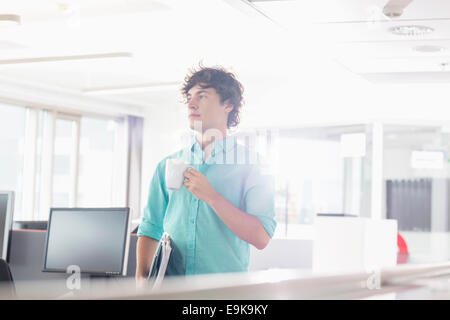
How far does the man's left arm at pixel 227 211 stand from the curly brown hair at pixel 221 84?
236mm

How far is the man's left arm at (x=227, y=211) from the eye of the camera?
1.34 meters

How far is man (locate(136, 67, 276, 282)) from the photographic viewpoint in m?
1.38

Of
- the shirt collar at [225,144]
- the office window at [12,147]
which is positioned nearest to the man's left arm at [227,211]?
the shirt collar at [225,144]

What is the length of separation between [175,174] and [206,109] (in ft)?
0.59

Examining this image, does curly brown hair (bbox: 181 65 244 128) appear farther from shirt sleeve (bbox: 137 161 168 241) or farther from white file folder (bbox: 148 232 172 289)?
white file folder (bbox: 148 232 172 289)

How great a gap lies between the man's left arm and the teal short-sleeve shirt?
39 mm

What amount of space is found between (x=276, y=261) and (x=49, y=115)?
5312 millimetres

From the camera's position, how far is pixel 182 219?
144cm

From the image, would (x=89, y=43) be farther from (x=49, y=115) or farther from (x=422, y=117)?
(x=422, y=117)

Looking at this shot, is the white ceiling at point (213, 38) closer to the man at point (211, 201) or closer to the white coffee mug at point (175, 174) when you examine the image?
the man at point (211, 201)

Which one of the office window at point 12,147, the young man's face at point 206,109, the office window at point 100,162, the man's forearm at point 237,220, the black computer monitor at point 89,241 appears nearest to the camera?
the man's forearm at point 237,220

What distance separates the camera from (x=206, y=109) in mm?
1479

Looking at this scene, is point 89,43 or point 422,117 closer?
point 89,43
